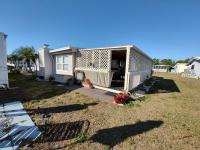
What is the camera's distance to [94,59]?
8922 millimetres

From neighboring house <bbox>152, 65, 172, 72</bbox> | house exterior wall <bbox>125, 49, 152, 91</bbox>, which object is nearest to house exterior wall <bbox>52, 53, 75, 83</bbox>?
house exterior wall <bbox>125, 49, 152, 91</bbox>

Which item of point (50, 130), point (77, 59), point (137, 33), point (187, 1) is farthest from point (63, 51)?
point (137, 33)

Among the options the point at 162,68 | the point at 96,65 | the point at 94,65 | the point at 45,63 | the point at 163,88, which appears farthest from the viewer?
the point at 162,68

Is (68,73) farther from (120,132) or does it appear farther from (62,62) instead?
(120,132)

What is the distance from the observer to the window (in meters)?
10.9

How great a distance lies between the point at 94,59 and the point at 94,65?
1.45 feet

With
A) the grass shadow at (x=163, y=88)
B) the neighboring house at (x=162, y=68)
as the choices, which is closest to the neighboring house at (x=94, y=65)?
the grass shadow at (x=163, y=88)

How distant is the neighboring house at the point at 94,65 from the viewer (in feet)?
25.2

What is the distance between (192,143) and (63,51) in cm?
1012

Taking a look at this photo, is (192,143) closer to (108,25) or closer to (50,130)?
(50,130)

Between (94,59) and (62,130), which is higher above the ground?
(94,59)

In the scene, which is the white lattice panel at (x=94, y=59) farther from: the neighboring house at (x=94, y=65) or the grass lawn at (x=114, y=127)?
the grass lawn at (x=114, y=127)

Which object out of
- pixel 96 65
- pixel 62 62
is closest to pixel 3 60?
pixel 62 62

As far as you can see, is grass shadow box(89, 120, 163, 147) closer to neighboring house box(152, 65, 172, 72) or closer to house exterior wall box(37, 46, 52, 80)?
house exterior wall box(37, 46, 52, 80)
